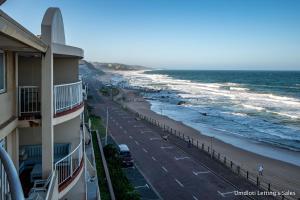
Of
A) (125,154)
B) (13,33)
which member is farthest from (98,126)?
Result: (13,33)

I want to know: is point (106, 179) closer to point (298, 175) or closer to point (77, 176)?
point (77, 176)

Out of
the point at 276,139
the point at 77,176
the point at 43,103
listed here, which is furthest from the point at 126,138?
the point at 43,103

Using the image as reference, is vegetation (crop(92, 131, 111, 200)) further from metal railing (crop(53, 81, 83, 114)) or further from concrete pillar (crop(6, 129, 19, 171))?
concrete pillar (crop(6, 129, 19, 171))

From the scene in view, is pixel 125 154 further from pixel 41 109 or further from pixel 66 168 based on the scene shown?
pixel 41 109

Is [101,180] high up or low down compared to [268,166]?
up

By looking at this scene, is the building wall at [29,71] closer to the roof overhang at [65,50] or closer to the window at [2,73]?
the roof overhang at [65,50]

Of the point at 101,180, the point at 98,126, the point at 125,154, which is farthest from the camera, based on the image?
the point at 98,126

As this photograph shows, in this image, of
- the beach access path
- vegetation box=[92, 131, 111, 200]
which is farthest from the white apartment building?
the beach access path
